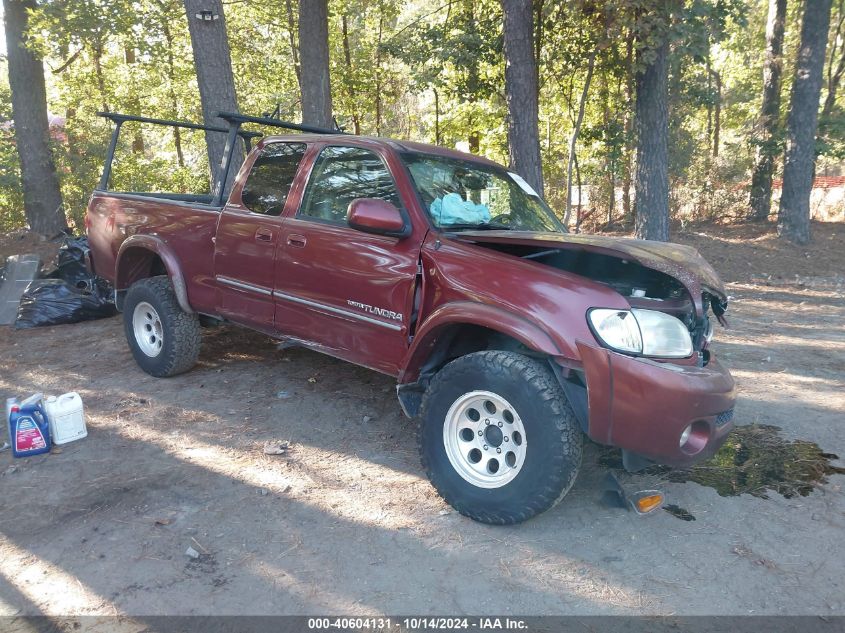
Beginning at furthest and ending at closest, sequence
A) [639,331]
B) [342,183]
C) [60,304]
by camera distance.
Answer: [60,304] < [342,183] < [639,331]

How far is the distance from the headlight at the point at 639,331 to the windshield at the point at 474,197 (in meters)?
1.19

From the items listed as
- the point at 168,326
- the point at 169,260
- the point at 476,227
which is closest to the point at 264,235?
the point at 169,260

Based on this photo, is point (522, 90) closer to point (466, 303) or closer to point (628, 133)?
point (628, 133)

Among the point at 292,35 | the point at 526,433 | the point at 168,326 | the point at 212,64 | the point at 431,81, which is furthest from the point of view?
the point at 292,35

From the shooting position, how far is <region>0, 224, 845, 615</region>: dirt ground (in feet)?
8.72

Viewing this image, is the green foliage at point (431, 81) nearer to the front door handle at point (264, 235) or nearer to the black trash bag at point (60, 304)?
the black trash bag at point (60, 304)

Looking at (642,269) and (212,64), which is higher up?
(212,64)

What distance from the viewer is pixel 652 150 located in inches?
411

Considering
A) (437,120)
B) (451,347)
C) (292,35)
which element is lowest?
(451,347)

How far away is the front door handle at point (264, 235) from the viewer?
4.30 meters

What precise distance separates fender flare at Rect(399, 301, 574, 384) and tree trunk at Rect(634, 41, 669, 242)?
8089 mm

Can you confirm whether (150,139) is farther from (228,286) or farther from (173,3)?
(228,286)

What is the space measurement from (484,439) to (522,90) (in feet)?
21.7

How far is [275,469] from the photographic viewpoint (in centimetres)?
383
